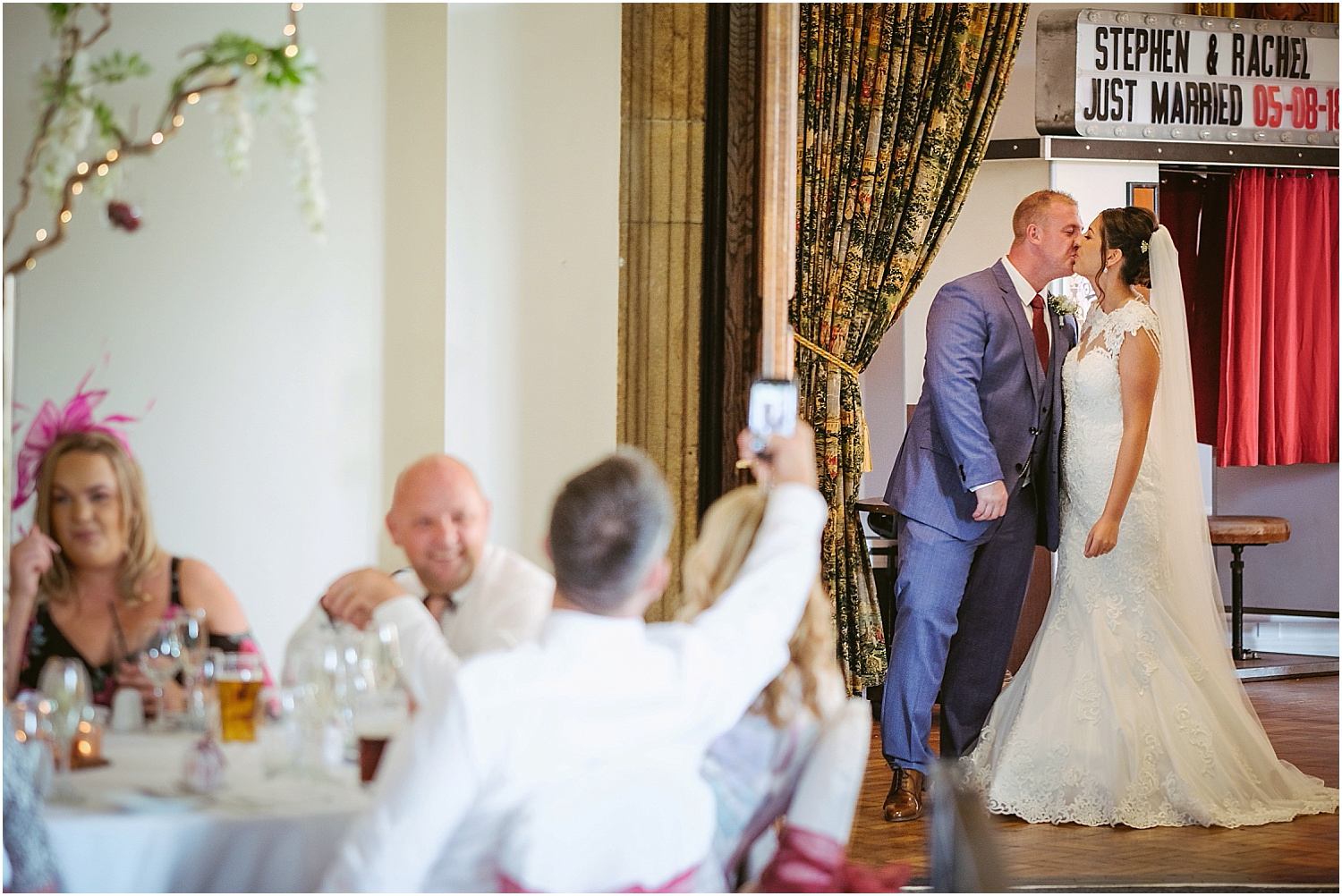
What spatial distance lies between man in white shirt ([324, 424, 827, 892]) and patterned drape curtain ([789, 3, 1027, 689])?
263 cm

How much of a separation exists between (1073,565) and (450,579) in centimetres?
221

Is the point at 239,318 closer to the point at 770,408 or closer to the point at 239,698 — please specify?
the point at 239,698

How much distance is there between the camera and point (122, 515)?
2.44 m

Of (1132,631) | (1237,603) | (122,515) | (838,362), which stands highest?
(838,362)

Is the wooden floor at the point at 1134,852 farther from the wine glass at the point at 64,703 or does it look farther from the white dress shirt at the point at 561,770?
the wine glass at the point at 64,703

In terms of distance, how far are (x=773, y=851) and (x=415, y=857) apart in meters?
0.72

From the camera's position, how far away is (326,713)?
6.78 feet

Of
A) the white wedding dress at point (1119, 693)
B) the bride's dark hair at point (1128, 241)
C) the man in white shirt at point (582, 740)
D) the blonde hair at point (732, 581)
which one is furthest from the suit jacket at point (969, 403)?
the man in white shirt at point (582, 740)

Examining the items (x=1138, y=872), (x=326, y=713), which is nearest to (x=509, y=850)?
(x=326, y=713)

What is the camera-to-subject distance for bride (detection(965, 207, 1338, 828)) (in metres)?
3.72

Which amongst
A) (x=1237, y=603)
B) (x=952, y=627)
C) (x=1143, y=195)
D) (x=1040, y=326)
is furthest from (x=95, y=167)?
(x=1237, y=603)

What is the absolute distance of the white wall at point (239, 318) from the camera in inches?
98.6

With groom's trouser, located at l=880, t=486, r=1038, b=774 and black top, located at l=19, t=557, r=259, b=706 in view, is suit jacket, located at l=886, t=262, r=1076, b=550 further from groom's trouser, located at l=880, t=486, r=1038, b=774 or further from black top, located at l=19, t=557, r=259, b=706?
black top, located at l=19, t=557, r=259, b=706

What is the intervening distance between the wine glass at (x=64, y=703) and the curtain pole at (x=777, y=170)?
156 cm
